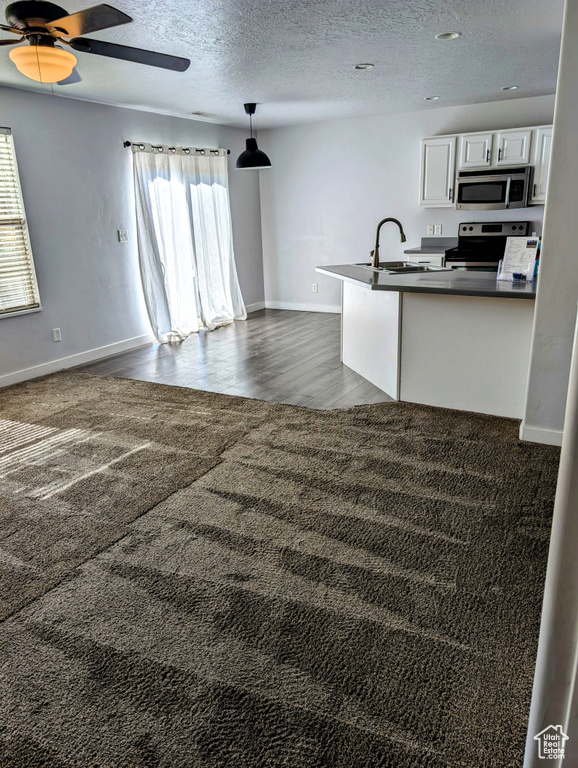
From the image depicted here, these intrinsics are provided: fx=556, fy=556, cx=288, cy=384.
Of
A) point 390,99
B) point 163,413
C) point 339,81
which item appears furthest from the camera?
point 390,99

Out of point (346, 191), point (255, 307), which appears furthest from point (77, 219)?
point (346, 191)

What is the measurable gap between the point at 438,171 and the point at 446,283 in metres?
2.97

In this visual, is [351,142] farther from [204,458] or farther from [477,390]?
[204,458]

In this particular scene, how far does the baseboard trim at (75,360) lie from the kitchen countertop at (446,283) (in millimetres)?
2580

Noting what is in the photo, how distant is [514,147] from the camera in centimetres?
567

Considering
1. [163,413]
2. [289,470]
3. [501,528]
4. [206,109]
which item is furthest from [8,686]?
[206,109]

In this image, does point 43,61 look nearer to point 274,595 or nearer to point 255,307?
point 274,595

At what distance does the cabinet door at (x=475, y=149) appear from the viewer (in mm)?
5789

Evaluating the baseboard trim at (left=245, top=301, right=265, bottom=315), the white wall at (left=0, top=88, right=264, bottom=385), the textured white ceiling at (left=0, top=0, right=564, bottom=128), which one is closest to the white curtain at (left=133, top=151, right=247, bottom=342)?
the white wall at (left=0, top=88, right=264, bottom=385)

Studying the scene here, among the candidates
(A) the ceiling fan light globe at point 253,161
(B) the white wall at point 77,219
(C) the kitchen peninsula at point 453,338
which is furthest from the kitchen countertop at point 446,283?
(B) the white wall at point 77,219

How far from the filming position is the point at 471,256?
600 centimetres

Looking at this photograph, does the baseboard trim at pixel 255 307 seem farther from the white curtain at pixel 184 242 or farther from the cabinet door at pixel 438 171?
the cabinet door at pixel 438 171

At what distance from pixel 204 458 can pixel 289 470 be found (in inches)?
21.3

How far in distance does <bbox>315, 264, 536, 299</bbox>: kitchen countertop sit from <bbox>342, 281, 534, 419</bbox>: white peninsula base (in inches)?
3.7
